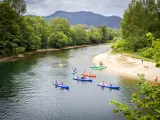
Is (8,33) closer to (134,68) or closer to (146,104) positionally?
(134,68)

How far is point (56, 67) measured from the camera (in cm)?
7500

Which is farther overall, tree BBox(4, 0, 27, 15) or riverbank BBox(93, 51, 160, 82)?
tree BBox(4, 0, 27, 15)

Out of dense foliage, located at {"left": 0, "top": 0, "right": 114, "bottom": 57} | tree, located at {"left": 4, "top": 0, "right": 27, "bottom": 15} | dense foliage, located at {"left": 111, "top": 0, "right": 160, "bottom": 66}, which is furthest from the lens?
tree, located at {"left": 4, "top": 0, "right": 27, "bottom": 15}

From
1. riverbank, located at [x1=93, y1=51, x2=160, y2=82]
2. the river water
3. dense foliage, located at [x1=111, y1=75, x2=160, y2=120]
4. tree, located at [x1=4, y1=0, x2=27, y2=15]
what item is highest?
tree, located at [x1=4, y1=0, x2=27, y2=15]

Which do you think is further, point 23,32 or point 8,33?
point 23,32

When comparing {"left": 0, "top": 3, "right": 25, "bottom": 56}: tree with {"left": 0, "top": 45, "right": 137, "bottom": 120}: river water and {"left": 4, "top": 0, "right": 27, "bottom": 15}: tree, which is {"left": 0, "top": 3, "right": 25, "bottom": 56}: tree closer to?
{"left": 4, "top": 0, "right": 27, "bottom": 15}: tree

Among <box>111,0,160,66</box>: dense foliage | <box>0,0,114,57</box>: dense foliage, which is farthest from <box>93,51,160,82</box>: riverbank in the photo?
<box>0,0,114,57</box>: dense foliage

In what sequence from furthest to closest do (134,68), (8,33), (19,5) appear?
(19,5), (8,33), (134,68)

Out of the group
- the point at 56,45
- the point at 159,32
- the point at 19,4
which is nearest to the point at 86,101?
the point at 159,32

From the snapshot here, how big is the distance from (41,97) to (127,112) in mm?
36104

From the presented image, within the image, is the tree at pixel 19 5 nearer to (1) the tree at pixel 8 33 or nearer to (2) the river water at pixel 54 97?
(1) the tree at pixel 8 33

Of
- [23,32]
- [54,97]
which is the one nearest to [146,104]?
[54,97]

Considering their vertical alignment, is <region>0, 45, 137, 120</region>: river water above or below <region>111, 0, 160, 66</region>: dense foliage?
below

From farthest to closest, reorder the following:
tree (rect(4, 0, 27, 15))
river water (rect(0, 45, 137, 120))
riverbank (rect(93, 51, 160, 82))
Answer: tree (rect(4, 0, 27, 15)) → riverbank (rect(93, 51, 160, 82)) → river water (rect(0, 45, 137, 120))
